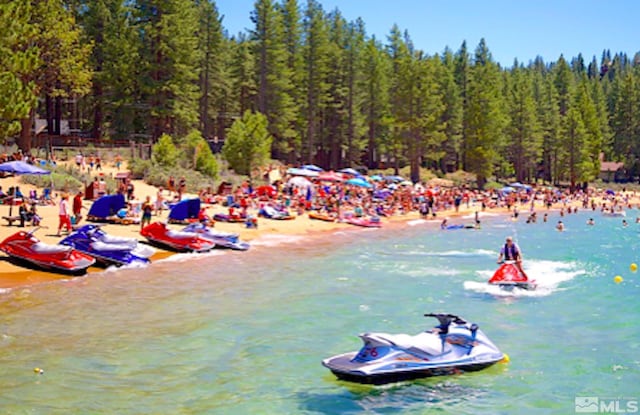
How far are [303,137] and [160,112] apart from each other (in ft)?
72.0

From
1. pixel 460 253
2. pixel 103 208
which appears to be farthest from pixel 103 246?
pixel 460 253

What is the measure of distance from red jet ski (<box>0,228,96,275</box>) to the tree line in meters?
17.5

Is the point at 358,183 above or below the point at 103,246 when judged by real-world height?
above

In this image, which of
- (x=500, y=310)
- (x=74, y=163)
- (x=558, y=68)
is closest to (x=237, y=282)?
(x=500, y=310)

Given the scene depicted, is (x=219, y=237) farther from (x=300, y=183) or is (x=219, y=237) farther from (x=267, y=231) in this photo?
(x=300, y=183)

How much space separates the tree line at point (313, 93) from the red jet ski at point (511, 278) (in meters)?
26.5

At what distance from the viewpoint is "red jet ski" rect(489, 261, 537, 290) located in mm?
21875

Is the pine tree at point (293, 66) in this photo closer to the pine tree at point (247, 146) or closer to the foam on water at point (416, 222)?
the pine tree at point (247, 146)

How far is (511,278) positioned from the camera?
22.1 meters

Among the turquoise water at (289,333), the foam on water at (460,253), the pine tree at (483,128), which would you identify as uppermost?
the pine tree at (483,128)

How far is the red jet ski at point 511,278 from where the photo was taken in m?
21.9

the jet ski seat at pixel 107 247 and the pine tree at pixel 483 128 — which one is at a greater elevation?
the pine tree at pixel 483 128

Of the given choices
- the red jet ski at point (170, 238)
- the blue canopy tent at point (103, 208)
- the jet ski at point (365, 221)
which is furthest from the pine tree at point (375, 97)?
the red jet ski at point (170, 238)

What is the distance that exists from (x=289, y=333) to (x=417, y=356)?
14.5 ft
